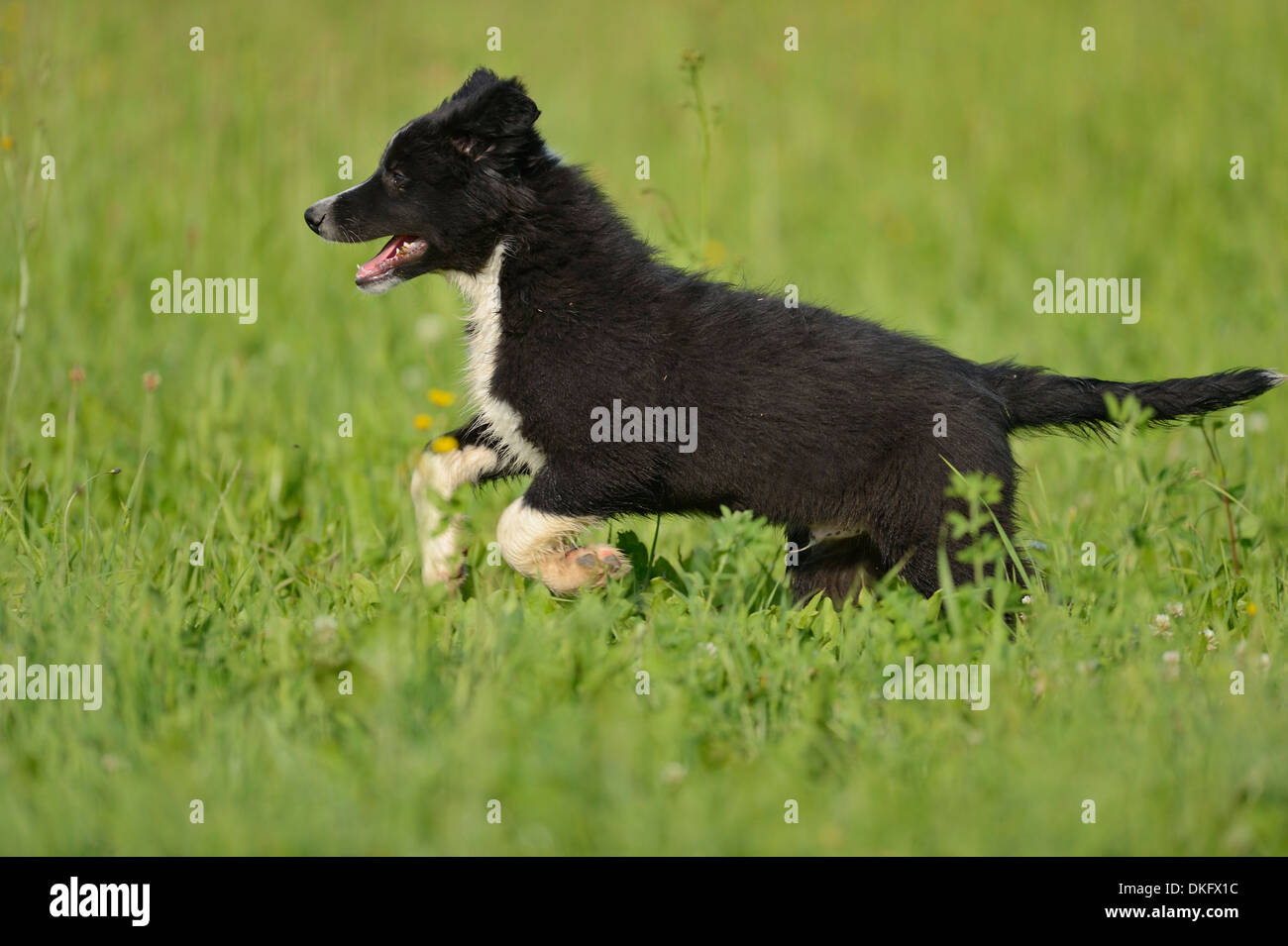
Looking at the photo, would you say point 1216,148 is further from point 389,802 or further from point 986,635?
point 389,802

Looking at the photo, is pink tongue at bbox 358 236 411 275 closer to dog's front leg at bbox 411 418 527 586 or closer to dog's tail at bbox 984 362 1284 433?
dog's front leg at bbox 411 418 527 586

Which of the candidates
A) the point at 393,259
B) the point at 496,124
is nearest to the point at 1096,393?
the point at 496,124

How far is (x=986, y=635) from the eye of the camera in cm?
360

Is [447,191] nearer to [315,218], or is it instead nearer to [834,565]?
[315,218]

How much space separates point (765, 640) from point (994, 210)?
221 inches

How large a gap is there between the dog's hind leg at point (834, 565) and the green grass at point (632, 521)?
126 mm

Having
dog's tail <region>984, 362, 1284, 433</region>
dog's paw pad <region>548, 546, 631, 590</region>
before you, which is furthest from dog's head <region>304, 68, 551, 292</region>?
dog's tail <region>984, 362, 1284, 433</region>

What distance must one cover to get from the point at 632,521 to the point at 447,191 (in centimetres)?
190

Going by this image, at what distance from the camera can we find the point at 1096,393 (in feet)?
12.7

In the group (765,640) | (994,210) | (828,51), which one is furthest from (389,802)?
(828,51)

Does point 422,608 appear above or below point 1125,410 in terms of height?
below

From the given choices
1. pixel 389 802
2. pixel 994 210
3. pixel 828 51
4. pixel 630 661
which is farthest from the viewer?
pixel 828 51

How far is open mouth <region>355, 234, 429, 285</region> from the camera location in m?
4.04

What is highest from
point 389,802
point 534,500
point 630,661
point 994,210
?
point 994,210
